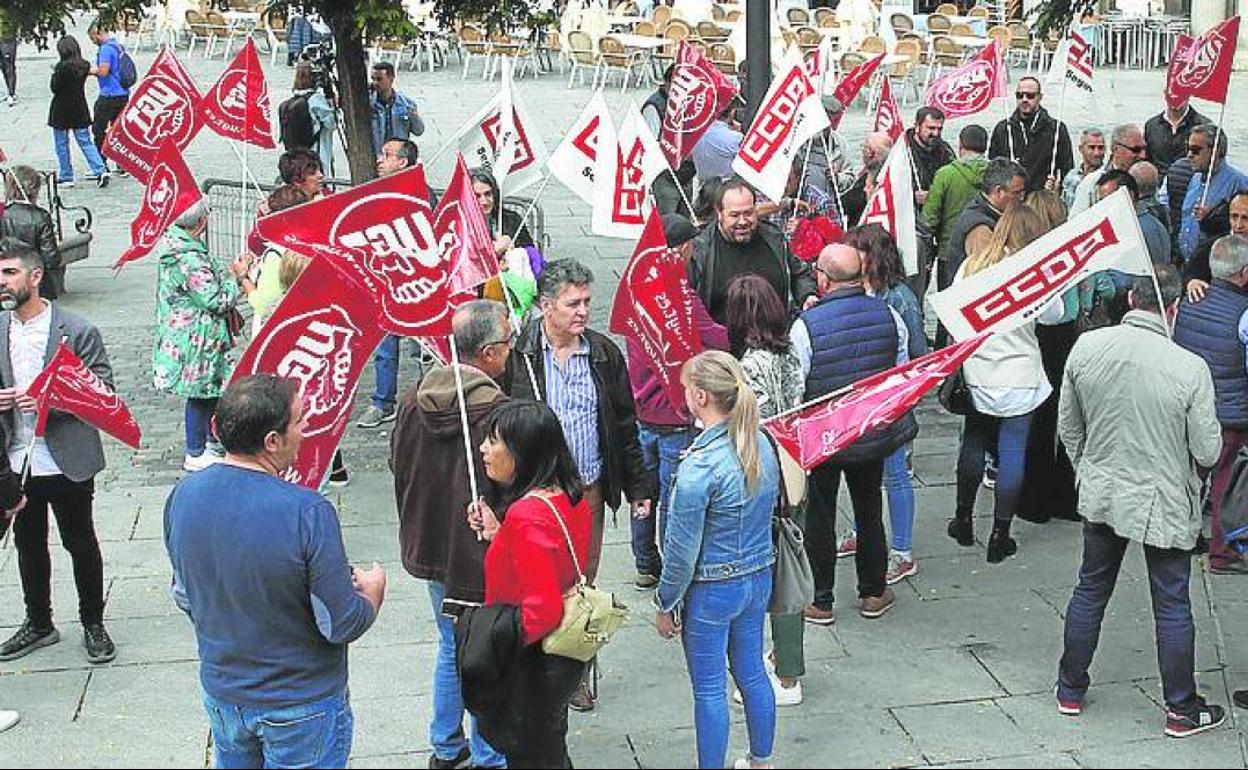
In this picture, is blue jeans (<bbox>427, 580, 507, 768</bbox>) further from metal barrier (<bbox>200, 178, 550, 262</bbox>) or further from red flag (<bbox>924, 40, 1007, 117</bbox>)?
red flag (<bbox>924, 40, 1007, 117</bbox>)

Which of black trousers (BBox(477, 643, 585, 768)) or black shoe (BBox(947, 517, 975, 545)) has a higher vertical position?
black trousers (BBox(477, 643, 585, 768))

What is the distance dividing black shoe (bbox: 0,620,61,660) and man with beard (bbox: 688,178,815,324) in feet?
10.7

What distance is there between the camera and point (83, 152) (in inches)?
768

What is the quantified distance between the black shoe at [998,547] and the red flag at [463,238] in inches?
119

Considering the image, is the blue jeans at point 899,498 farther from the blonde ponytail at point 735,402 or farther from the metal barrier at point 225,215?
the metal barrier at point 225,215

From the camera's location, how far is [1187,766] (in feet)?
20.4

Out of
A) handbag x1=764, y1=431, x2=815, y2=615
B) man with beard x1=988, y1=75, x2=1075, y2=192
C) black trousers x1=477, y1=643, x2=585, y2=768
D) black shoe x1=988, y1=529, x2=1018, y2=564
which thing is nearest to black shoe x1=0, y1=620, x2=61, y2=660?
black trousers x1=477, y1=643, x2=585, y2=768

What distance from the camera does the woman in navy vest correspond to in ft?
26.6

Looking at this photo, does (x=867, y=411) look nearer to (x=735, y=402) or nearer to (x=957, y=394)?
(x=735, y=402)

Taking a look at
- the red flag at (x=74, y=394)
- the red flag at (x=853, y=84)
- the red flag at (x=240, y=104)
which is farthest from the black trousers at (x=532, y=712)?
the red flag at (x=853, y=84)

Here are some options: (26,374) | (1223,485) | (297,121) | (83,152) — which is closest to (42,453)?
(26,374)

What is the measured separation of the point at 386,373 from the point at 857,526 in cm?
402

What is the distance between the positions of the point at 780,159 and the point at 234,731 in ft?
18.7

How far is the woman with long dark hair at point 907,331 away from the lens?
7.98 meters
